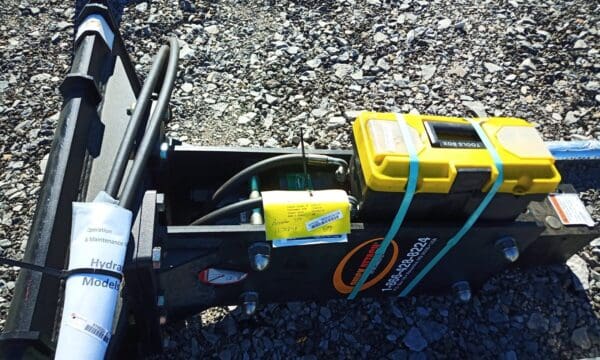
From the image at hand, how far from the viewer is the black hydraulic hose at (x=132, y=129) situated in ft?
4.96

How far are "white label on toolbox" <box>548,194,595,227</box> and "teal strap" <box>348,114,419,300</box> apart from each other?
103 centimetres

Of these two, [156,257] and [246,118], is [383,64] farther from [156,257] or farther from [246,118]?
[156,257]

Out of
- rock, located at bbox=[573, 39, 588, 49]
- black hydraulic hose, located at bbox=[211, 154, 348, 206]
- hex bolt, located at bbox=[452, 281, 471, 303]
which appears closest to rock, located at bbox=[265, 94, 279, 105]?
black hydraulic hose, located at bbox=[211, 154, 348, 206]

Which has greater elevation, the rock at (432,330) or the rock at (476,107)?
the rock at (476,107)

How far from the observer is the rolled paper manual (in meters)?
1.24

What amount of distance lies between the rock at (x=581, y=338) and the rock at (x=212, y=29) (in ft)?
10.5

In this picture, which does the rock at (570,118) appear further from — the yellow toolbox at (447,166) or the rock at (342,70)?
the yellow toolbox at (447,166)

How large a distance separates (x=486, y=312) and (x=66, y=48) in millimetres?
3425

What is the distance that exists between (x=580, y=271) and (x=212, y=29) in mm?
3106

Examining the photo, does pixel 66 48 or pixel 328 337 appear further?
pixel 66 48

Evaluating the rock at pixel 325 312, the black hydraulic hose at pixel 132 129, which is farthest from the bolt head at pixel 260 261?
the rock at pixel 325 312

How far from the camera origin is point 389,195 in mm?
1856

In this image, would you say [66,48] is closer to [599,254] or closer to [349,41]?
[349,41]

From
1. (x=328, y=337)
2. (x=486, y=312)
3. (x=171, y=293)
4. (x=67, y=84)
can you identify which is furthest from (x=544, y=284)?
(x=67, y=84)
